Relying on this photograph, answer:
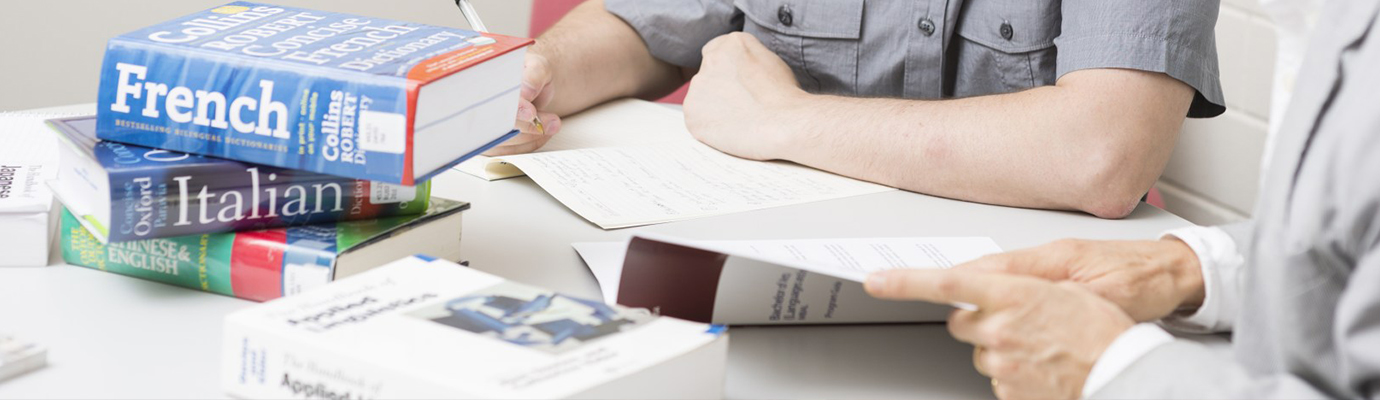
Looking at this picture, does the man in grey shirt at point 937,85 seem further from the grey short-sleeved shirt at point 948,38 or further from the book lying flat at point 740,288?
the book lying flat at point 740,288

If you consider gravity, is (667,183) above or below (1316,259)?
below

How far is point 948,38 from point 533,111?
0.44 metres

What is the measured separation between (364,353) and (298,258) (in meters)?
0.17

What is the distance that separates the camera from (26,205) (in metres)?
0.69

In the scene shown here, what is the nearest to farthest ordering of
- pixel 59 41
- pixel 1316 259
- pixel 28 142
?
pixel 1316 259
pixel 28 142
pixel 59 41

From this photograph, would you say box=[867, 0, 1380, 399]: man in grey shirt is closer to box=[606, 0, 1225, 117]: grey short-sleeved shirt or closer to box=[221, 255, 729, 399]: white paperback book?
box=[221, 255, 729, 399]: white paperback book

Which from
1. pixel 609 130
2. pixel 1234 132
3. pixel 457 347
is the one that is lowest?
pixel 1234 132

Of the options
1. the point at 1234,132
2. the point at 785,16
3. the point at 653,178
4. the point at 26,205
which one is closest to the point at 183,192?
the point at 26,205

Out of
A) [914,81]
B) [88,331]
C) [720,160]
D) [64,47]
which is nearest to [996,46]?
[914,81]

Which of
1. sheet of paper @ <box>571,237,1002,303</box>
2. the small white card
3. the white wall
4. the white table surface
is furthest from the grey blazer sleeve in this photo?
the white wall

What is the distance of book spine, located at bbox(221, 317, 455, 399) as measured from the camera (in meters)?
0.47

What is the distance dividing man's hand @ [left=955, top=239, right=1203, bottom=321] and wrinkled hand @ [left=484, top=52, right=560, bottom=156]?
46 cm

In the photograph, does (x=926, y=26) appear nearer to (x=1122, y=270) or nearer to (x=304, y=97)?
(x=1122, y=270)

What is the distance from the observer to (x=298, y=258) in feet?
2.06
